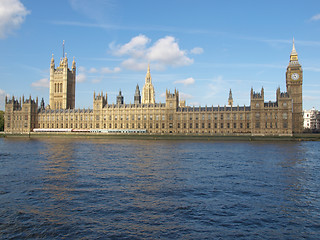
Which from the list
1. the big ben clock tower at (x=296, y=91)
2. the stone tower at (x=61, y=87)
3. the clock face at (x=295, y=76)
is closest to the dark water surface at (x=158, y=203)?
the big ben clock tower at (x=296, y=91)

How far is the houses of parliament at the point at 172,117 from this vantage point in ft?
368

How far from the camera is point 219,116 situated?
11912 centimetres

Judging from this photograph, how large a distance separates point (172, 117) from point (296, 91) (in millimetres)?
55721

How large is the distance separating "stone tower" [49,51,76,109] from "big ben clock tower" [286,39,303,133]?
381 ft

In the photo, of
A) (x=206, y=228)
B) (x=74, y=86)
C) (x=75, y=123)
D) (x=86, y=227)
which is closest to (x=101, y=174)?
(x=86, y=227)

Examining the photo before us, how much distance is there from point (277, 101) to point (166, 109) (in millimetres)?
44702

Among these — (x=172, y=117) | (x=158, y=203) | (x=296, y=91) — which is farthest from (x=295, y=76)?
(x=158, y=203)

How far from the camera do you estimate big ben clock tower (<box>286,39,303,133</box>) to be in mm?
127000

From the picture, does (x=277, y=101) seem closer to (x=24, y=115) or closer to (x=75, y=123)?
(x=75, y=123)

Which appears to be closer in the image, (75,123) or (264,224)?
(264,224)

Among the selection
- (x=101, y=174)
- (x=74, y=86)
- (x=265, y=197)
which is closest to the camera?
(x=265, y=197)

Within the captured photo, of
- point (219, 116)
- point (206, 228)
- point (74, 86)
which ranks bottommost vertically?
point (206, 228)

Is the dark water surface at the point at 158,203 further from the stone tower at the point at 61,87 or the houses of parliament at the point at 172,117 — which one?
the stone tower at the point at 61,87

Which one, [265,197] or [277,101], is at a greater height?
[277,101]
